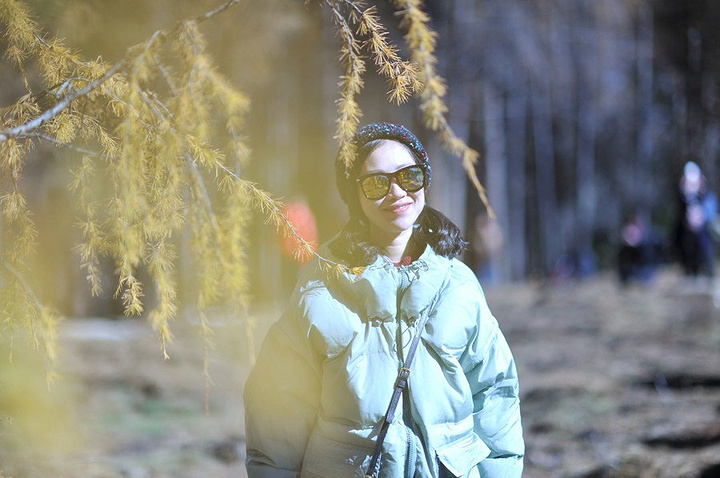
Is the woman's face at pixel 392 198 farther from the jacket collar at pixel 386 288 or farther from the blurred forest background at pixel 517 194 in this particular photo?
the blurred forest background at pixel 517 194

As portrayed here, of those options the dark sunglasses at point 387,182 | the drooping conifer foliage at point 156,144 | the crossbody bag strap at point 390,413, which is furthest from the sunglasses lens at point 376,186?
the crossbody bag strap at point 390,413

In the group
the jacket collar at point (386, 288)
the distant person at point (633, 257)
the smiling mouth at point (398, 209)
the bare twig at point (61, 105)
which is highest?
the bare twig at point (61, 105)

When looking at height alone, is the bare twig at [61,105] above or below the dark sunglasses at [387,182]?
above

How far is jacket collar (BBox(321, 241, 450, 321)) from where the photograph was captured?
2254 millimetres

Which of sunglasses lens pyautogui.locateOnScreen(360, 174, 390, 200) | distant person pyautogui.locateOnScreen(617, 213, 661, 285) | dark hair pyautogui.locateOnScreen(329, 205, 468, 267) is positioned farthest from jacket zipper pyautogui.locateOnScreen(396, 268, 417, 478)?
distant person pyautogui.locateOnScreen(617, 213, 661, 285)

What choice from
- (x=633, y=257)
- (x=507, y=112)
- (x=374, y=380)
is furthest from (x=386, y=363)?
(x=507, y=112)

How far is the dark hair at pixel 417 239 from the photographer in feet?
7.80

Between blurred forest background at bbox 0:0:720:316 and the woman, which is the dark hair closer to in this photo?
the woman

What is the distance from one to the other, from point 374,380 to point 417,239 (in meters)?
0.50

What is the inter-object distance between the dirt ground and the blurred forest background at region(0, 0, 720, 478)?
29 mm

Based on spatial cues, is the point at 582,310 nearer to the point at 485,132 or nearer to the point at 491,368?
the point at 485,132

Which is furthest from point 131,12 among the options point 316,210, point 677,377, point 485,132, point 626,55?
point 626,55

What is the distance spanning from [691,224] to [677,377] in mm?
4538

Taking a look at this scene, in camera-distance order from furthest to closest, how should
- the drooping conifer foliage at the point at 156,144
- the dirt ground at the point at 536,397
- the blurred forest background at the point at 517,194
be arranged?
the blurred forest background at the point at 517,194 < the dirt ground at the point at 536,397 < the drooping conifer foliage at the point at 156,144
